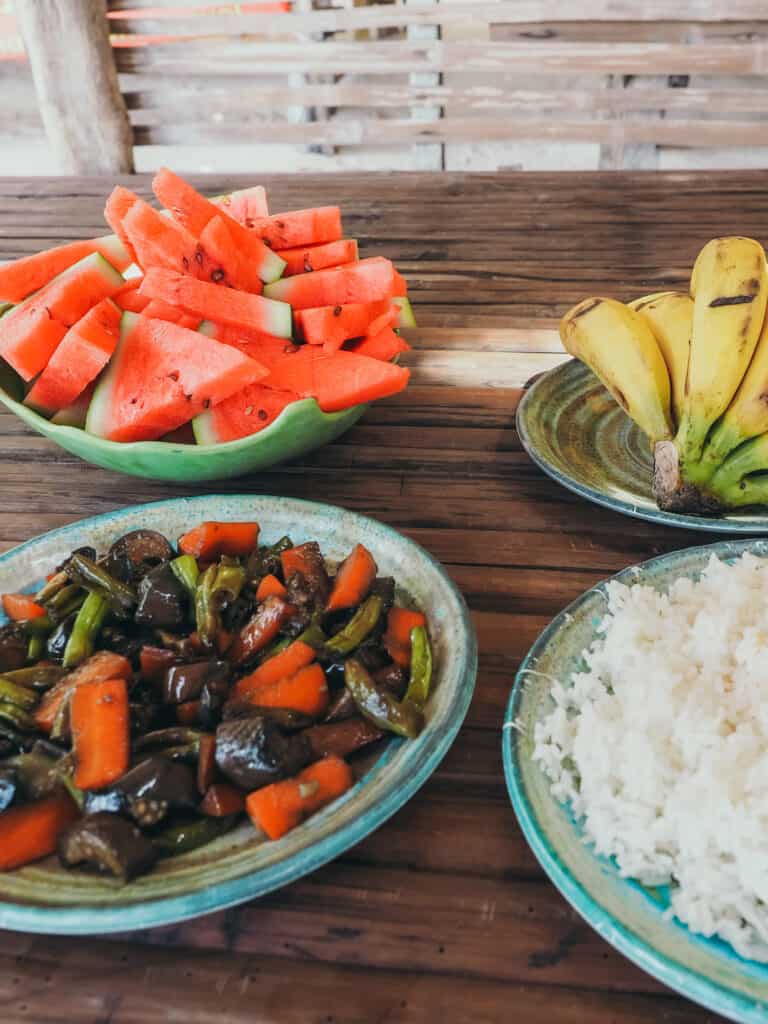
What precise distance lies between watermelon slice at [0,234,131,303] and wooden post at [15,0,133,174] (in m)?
2.37

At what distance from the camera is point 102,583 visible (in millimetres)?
1085

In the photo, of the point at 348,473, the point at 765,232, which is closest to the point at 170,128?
the point at 765,232

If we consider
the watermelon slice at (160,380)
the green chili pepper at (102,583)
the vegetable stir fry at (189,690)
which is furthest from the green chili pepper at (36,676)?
the watermelon slice at (160,380)

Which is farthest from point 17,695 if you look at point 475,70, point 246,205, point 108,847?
point 475,70

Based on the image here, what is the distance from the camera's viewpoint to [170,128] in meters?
3.85

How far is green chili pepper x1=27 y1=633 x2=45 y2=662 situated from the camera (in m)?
1.05

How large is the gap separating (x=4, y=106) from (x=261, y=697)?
18.1 feet

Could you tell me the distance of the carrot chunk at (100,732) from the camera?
842 mm

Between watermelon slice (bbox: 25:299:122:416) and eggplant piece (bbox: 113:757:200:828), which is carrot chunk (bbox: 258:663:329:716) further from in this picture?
watermelon slice (bbox: 25:299:122:416)

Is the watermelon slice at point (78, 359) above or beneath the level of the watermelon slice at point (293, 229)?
beneath

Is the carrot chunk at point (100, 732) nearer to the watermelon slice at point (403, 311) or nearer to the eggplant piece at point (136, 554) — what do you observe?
the eggplant piece at point (136, 554)

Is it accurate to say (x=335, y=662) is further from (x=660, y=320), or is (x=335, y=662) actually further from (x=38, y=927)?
(x=660, y=320)

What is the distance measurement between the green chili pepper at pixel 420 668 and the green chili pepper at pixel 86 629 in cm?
38

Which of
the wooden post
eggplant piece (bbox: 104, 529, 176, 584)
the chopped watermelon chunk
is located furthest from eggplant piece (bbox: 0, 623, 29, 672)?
the wooden post
